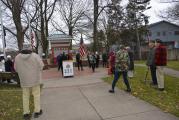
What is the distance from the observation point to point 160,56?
33.7 feet

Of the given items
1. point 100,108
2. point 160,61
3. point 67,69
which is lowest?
point 100,108

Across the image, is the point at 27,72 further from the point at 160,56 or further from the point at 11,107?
the point at 160,56

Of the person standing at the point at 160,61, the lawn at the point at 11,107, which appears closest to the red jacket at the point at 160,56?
the person standing at the point at 160,61

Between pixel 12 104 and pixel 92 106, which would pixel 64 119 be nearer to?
pixel 92 106

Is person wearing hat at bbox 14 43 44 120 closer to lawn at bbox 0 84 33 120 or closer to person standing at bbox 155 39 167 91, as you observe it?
lawn at bbox 0 84 33 120

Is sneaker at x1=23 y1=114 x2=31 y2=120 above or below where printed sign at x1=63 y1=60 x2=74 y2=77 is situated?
below

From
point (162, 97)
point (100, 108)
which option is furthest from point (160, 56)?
point (100, 108)

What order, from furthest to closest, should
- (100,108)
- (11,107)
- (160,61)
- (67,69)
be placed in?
(67,69), (160,61), (11,107), (100,108)

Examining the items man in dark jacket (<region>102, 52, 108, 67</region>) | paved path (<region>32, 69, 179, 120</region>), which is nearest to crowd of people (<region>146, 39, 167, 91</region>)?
paved path (<region>32, 69, 179, 120</region>)

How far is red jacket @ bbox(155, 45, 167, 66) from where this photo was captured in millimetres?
10180

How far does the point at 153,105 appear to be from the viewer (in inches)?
309

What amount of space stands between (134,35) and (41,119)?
50118 mm

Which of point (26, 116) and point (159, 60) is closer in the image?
point (26, 116)

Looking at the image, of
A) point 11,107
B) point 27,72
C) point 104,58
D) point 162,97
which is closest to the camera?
point 27,72
